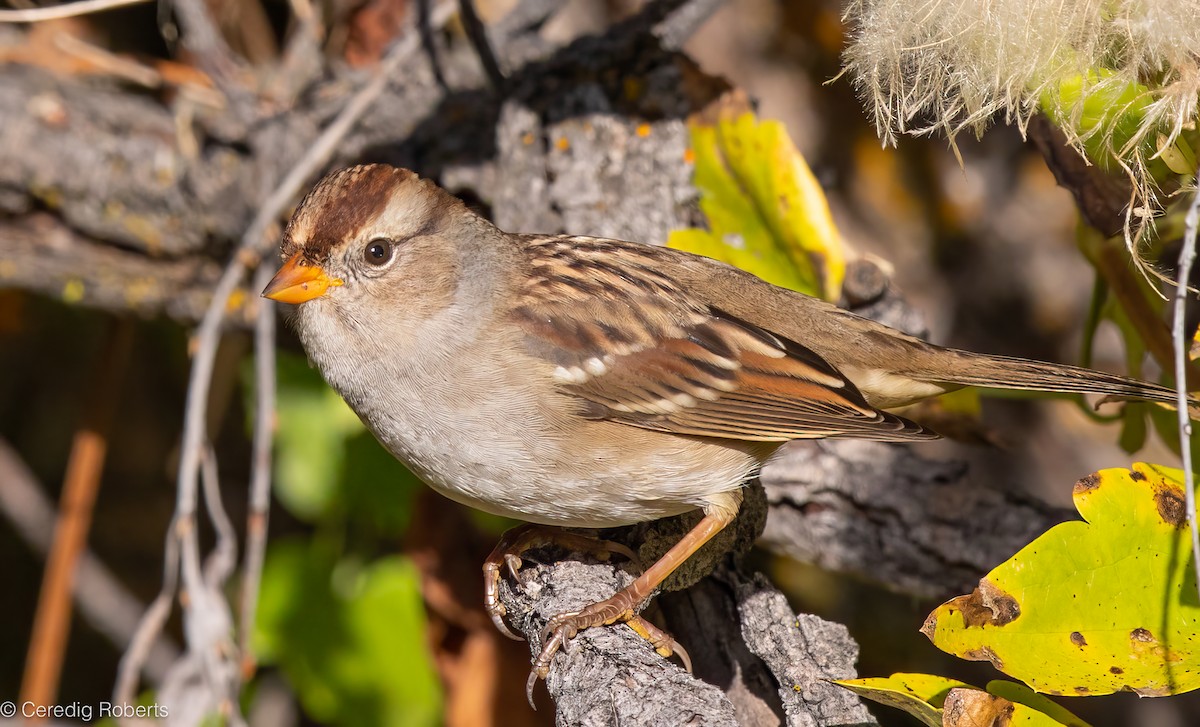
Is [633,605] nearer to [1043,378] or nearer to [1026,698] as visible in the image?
[1026,698]

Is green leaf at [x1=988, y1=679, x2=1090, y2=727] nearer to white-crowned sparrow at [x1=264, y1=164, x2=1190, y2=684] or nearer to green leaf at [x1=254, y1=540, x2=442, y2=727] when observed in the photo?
white-crowned sparrow at [x1=264, y1=164, x2=1190, y2=684]

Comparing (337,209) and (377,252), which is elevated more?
(337,209)

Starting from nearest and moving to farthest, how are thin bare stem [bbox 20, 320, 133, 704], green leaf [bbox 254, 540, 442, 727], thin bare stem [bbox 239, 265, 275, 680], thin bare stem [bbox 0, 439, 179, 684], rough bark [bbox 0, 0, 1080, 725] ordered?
rough bark [bbox 0, 0, 1080, 725], thin bare stem [bbox 239, 265, 275, 680], green leaf [bbox 254, 540, 442, 727], thin bare stem [bbox 20, 320, 133, 704], thin bare stem [bbox 0, 439, 179, 684]

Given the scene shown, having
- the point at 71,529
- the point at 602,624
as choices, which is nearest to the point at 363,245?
the point at 602,624

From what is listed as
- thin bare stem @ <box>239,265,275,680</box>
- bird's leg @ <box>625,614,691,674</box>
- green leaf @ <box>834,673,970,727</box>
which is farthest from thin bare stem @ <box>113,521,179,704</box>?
green leaf @ <box>834,673,970,727</box>

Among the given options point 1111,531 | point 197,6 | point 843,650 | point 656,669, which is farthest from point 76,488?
point 1111,531

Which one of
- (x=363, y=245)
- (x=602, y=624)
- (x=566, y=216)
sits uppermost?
(x=363, y=245)
